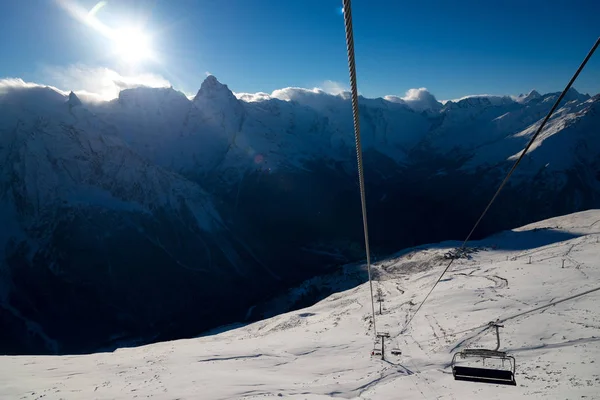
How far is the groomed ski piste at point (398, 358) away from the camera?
23.0m

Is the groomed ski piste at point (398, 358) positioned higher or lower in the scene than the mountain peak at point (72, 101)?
lower

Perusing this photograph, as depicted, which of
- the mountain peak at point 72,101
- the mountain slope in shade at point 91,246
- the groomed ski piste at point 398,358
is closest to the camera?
the groomed ski piste at point 398,358

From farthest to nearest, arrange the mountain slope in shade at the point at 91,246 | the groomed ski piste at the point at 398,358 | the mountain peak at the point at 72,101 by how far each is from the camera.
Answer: the mountain peak at the point at 72,101 < the mountain slope in shade at the point at 91,246 < the groomed ski piste at the point at 398,358

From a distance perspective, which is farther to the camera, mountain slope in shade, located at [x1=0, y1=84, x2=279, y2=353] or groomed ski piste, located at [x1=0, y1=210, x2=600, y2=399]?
mountain slope in shade, located at [x1=0, y1=84, x2=279, y2=353]

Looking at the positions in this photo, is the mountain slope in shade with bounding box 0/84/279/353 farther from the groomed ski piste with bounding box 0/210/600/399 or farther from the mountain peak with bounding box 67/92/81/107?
the groomed ski piste with bounding box 0/210/600/399

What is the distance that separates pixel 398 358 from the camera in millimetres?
29844

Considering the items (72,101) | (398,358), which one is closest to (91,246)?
(72,101)

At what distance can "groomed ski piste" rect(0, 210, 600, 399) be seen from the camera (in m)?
23.0

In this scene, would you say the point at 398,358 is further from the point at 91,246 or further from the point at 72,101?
the point at 72,101

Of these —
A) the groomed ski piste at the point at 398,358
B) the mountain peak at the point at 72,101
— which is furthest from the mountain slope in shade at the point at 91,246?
the groomed ski piste at the point at 398,358

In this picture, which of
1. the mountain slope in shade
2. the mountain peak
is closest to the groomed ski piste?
the mountain slope in shade

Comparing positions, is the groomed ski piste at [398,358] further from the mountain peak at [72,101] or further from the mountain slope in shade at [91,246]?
the mountain peak at [72,101]

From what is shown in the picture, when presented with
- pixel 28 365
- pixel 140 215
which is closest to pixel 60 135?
pixel 140 215

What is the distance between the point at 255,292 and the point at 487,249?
369 feet
